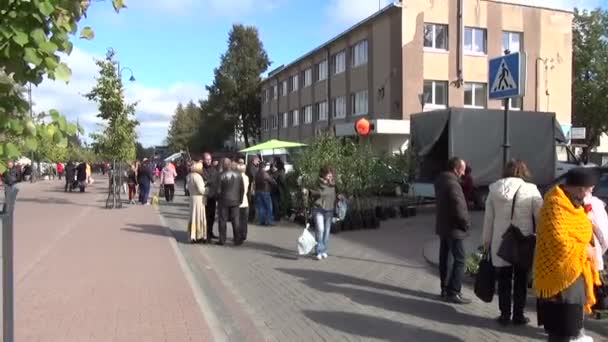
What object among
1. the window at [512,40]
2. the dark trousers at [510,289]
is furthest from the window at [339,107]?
the dark trousers at [510,289]

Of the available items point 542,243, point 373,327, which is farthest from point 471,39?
point 542,243

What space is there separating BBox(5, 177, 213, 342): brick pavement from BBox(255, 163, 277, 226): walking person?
2.69 metres

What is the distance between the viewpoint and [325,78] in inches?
1671

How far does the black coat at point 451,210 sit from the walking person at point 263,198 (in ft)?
28.8

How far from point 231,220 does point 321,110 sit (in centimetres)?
3187

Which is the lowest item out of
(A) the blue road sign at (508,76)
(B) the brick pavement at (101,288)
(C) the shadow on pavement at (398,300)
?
(C) the shadow on pavement at (398,300)

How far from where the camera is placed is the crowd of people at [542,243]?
4.93m

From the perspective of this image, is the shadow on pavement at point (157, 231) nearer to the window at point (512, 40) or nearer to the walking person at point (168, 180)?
the walking person at point (168, 180)

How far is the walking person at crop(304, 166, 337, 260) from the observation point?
431 inches

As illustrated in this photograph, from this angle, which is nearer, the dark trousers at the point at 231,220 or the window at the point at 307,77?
the dark trousers at the point at 231,220

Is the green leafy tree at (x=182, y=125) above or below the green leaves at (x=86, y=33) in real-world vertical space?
above

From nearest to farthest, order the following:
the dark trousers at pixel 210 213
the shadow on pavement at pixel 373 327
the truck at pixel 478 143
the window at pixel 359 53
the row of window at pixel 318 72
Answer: the shadow on pavement at pixel 373 327 → the dark trousers at pixel 210 213 → the truck at pixel 478 143 → the window at pixel 359 53 → the row of window at pixel 318 72

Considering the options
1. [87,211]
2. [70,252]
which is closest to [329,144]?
[70,252]

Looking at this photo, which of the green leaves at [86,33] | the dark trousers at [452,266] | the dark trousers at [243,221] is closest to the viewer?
the green leaves at [86,33]
